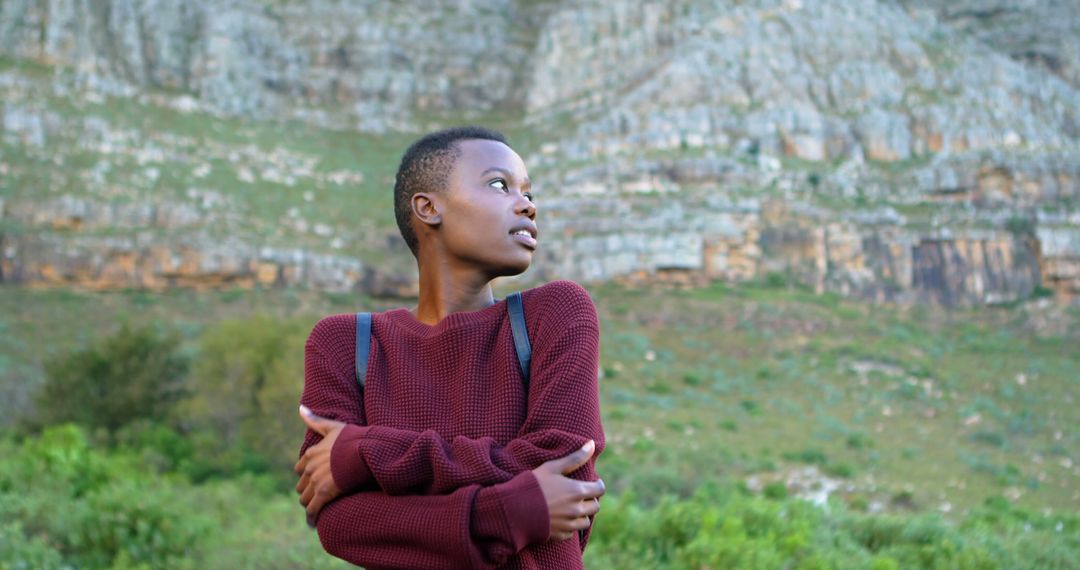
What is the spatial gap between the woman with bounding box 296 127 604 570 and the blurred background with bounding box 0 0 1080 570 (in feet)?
20.2

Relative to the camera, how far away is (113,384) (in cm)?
1759

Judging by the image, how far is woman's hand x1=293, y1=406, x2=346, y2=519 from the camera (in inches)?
96.7

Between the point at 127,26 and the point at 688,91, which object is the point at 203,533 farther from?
the point at 127,26

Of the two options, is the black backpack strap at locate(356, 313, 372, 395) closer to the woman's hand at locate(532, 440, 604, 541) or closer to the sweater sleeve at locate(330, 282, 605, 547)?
the sweater sleeve at locate(330, 282, 605, 547)

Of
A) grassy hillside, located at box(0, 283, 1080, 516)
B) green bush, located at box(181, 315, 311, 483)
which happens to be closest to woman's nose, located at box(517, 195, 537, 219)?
grassy hillside, located at box(0, 283, 1080, 516)

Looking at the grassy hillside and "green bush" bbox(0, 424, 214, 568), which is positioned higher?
"green bush" bbox(0, 424, 214, 568)

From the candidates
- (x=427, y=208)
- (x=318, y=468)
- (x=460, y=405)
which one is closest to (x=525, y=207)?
(x=427, y=208)

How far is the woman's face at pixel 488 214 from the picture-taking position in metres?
2.61

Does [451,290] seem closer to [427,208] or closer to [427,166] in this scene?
[427,208]

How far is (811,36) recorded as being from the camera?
57656mm

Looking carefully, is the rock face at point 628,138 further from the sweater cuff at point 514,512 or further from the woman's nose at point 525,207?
the sweater cuff at point 514,512

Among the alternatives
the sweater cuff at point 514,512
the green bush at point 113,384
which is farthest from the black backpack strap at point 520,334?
the green bush at point 113,384

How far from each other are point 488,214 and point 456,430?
24.3 inches

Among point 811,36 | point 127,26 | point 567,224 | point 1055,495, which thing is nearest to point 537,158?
point 567,224
